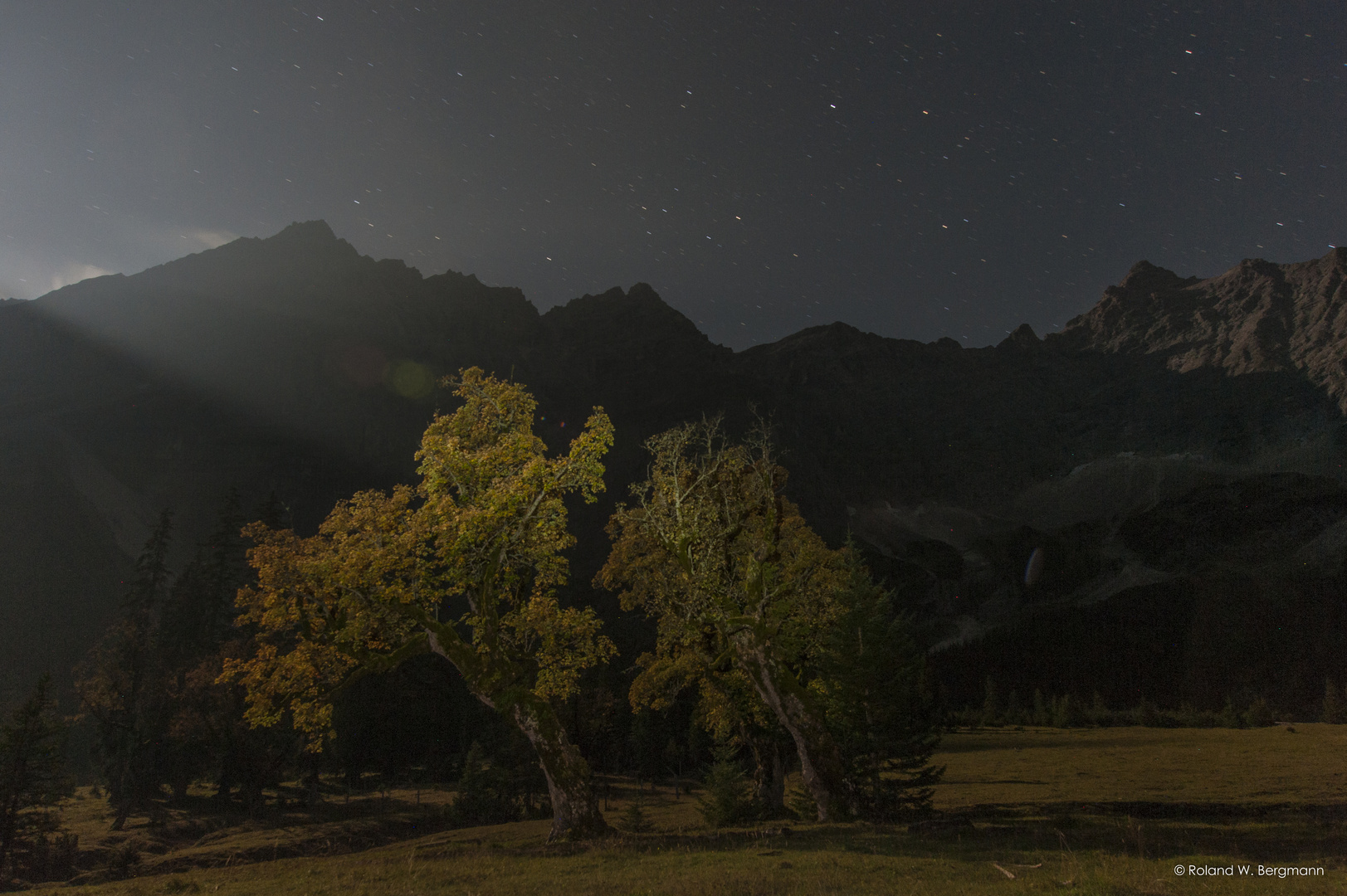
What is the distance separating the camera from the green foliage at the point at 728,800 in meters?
27.8

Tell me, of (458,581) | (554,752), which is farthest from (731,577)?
(458,581)

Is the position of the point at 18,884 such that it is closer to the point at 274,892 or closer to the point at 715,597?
the point at 274,892

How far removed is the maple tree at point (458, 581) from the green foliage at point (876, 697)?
43.9 ft

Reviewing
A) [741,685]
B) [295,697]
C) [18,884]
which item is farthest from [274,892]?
[18,884]

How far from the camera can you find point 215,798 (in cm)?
5747

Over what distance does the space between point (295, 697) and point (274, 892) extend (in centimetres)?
611

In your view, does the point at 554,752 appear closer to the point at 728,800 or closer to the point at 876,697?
the point at 728,800

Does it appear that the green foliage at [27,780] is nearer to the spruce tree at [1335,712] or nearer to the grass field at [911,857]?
the grass field at [911,857]

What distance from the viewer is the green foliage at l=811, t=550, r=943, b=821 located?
27078 mm

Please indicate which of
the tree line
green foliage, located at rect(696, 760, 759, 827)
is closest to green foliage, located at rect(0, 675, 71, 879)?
the tree line

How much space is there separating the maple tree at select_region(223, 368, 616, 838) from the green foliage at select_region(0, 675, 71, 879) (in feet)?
111

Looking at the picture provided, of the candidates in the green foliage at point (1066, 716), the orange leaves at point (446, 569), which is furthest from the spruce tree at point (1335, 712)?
the orange leaves at point (446, 569)

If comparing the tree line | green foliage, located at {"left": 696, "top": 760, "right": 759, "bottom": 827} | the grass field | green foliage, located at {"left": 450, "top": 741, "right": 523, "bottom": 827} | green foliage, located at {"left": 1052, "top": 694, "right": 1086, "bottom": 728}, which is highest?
the tree line
